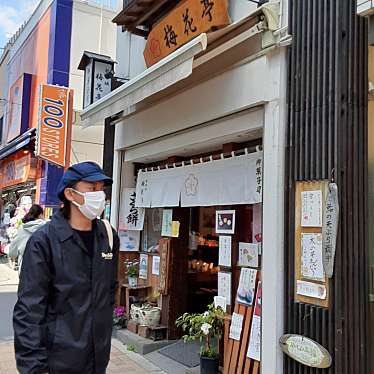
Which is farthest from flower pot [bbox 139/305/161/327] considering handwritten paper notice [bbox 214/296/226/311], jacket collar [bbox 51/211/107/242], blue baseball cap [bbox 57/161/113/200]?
blue baseball cap [bbox 57/161/113/200]

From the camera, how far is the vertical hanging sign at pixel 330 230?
4.11m

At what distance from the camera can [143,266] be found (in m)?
8.40

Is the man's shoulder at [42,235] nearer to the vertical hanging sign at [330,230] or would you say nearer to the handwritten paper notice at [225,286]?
the vertical hanging sign at [330,230]

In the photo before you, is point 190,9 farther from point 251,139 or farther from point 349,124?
point 349,124

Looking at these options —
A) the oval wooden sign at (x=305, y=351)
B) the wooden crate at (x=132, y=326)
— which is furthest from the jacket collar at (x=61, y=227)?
the wooden crate at (x=132, y=326)

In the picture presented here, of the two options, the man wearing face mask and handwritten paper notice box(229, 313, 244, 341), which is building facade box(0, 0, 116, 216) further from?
the man wearing face mask

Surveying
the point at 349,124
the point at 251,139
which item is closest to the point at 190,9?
the point at 251,139

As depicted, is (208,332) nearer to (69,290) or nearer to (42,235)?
(69,290)

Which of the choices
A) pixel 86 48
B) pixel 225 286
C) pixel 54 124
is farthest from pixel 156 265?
pixel 86 48

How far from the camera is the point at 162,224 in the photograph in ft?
26.1

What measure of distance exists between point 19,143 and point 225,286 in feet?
40.3

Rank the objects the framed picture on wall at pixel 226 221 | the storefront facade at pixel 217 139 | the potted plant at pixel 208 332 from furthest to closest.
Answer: the framed picture on wall at pixel 226 221 < the potted plant at pixel 208 332 < the storefront facade at pixel 217 139

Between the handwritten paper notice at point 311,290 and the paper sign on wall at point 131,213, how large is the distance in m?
4.42

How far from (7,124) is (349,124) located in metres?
18.5
